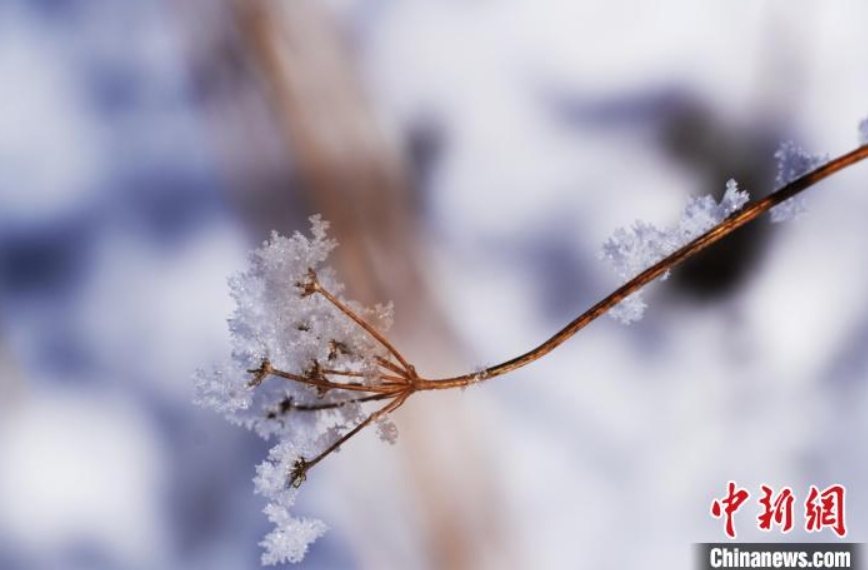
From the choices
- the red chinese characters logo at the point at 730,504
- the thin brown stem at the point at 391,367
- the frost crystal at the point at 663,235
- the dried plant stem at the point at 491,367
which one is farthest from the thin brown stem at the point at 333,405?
the red chinese characters logo at the point at 730,504

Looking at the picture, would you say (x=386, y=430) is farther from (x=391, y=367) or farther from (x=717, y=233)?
(x=717, y=233)

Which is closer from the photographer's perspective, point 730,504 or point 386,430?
point 386,430

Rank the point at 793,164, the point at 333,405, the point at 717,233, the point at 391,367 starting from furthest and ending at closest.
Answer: the point at 333,405 < the point at 391,367 < the point at 793,164 < the point at 717,233

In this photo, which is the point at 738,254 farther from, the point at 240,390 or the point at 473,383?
the point at 240,390

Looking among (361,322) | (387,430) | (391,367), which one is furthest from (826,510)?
(361,322)

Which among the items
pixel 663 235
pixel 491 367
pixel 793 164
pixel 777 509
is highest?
pixel 793 164

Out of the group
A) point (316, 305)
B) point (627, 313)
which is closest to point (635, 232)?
point (627, 313)

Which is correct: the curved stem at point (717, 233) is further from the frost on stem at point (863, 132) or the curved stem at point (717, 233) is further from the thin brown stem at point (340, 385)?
the thin brown stem at point (340, 385)
